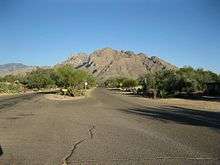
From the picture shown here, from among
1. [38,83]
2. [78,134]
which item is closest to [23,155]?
[78,134]

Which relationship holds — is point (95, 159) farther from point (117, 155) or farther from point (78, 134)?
point (78, 134)

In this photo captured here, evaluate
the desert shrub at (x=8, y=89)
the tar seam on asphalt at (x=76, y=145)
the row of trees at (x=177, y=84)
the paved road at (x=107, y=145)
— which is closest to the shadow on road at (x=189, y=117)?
the paved road at (x=107, y=145)

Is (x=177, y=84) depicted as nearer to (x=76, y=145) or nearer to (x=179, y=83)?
(x=179, y=83)

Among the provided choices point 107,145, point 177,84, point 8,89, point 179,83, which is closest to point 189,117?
point 107,145

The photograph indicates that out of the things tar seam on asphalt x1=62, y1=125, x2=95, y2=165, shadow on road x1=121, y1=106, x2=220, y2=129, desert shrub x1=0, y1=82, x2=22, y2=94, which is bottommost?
tar seam on asphalt x1=62, y1=125, x2=95, y2=165

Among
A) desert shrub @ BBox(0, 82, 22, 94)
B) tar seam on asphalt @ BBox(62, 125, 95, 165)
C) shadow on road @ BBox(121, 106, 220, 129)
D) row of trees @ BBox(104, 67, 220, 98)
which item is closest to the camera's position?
tar seam on asphalt @ BBox(62, 125, 95, 165)

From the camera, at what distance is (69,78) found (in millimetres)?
88812

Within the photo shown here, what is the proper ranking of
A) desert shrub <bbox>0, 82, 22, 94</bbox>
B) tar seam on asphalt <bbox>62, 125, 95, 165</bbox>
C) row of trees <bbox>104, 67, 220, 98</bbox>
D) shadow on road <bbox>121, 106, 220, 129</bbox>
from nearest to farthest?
tar seam on asphalt <bbox>62, 125, 95, 165</bbox>
shadow on road <bbox>121, 106, 220, 129</bbox>
row of trees <bbox>104, 67, 220, 98</bbox>
desert shrub <bbox>0, 82, 22, 94</bbox>

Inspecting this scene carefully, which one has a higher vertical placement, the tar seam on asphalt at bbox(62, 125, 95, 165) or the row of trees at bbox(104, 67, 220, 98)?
the row of trees at bbox(104, 67, 220, 98)

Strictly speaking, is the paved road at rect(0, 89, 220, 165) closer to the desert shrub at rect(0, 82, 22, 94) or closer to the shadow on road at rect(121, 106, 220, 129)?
the shadow on road at rect(121, 106, 220, 129)

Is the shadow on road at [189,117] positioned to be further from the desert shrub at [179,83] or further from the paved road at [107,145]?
the desert shrub at [179,83]

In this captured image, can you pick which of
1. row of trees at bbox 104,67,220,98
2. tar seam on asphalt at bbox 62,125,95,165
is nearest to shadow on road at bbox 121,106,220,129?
tar seam on asphalt at bbox 62,125,95,165

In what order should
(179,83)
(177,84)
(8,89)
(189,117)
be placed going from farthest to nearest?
(8,89) → (177,84) → (179,83) → (189,117)

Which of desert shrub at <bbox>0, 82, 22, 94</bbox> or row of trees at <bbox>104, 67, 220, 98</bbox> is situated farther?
desert shrub at <bbox>0, 82, 22, 94</bbox>
